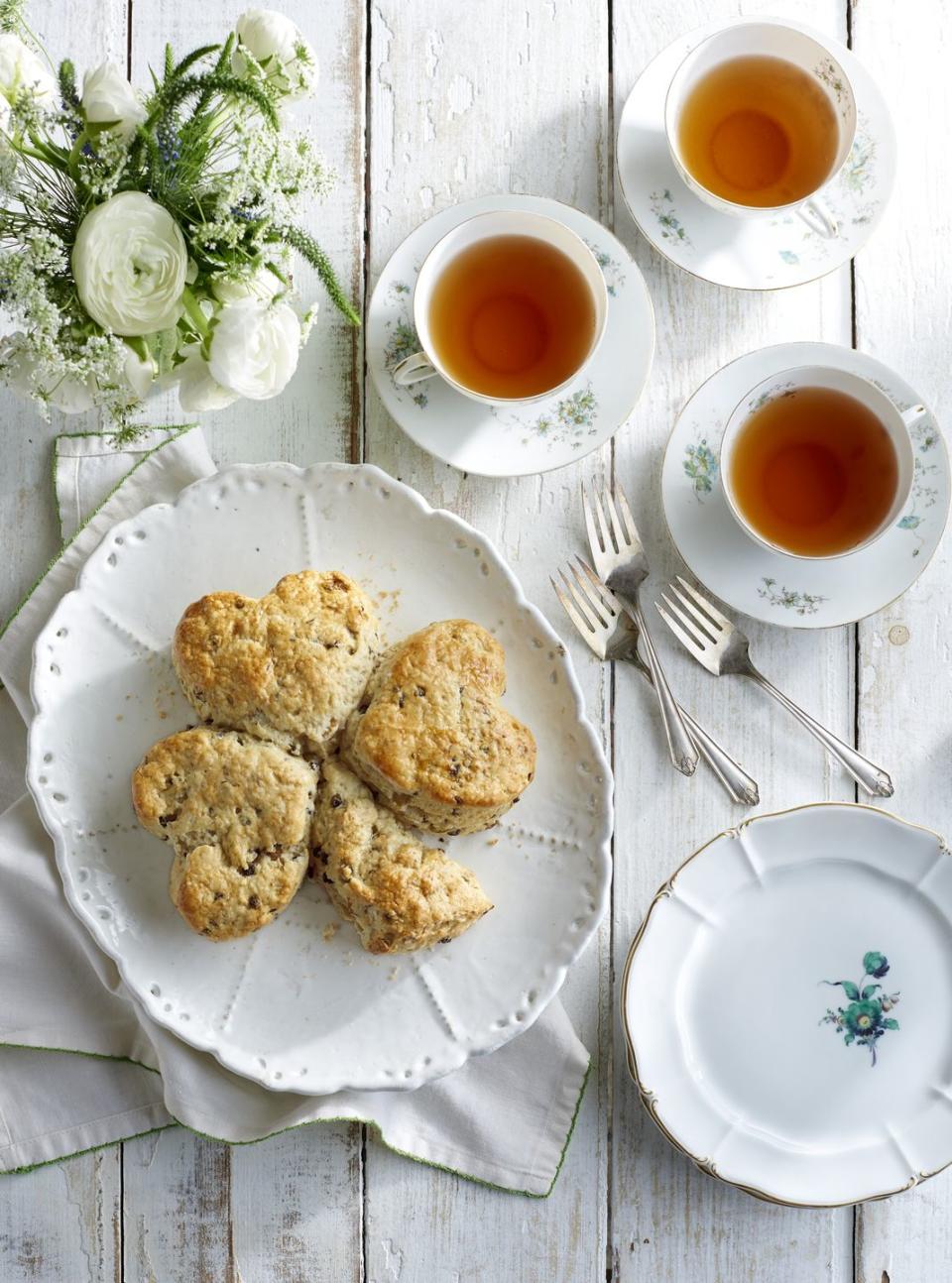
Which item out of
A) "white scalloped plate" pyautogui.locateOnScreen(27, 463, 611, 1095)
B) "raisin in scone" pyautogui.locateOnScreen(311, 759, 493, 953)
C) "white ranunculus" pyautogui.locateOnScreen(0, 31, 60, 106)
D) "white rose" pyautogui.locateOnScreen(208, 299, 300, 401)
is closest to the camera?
"white ranunculus" pyautogui.locateOnScreen(0, 31, 60, 106)

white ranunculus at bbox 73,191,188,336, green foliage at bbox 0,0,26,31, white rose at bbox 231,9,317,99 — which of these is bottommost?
white ranunculus at bbox 73,191,188,336

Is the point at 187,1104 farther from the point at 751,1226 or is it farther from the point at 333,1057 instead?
the point at 751,1226

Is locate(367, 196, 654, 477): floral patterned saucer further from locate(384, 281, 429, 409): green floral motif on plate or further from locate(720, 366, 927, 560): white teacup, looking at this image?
locate(720, 366, 927, 560): white teacup

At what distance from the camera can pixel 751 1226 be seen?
7.48 feet

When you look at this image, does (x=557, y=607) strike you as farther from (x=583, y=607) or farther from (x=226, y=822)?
(x=226, y=822)

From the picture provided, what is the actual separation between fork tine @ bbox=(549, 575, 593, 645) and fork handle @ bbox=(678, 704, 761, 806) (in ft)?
0.80

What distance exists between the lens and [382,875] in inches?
76.7

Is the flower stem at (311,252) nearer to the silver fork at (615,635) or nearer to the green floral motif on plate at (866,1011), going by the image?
the silver fork at (615,635)

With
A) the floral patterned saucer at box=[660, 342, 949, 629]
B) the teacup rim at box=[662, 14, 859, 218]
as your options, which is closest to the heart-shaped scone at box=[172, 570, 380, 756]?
the floral patterned saucer at box=[660, 342, 949, 629]

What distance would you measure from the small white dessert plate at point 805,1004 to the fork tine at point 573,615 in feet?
1.53

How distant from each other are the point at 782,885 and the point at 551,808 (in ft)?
1.64

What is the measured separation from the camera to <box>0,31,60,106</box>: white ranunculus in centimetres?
149

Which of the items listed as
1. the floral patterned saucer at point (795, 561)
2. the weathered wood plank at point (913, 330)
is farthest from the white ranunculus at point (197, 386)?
the weathered wood plank at point (913, 330)

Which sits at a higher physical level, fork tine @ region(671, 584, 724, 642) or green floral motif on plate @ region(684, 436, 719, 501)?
green floral motif on plate @ region(684, 436, 719, 501)
